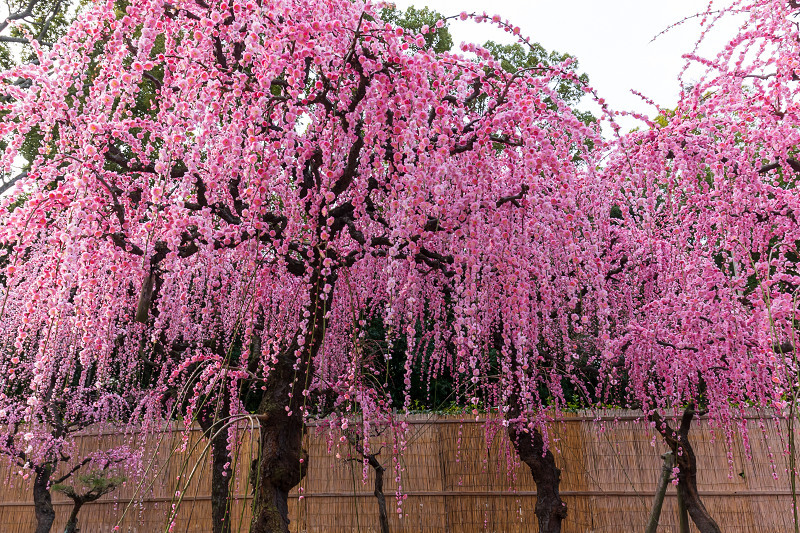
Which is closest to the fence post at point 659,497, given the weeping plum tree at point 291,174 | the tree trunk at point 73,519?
the weeping plum tree at point 291,174

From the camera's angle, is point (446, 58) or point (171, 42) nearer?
point (446, 58)

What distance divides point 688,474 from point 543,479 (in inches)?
48.7

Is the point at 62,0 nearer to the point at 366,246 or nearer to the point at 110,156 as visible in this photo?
the point at 110,156

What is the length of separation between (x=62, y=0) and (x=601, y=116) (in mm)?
8773

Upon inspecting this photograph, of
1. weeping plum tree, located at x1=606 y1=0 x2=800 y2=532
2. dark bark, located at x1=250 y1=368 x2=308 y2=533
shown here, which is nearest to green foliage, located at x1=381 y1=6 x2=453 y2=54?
weeping plum tree, located at x1=606 y1=0 x2=800 y2=532

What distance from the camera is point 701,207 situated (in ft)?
12.3

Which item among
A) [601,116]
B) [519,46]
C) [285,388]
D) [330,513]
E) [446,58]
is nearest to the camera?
[446,58]

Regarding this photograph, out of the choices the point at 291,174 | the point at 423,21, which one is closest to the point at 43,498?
the point at 291,174

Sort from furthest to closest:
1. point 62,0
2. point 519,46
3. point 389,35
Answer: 1. point 519,46
2. point 62,0
3. point 389,35

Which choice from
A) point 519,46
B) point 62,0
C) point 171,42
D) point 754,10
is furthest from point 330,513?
point 519,46

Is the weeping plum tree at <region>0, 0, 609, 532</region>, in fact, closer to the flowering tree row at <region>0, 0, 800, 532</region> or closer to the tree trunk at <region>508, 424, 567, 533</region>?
the flowering tree row at <region>0, 0, 800, 532</region>

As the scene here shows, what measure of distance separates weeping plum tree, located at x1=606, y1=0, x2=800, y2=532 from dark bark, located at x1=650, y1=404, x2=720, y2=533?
0.7 inches

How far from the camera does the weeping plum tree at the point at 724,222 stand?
3.25 meters

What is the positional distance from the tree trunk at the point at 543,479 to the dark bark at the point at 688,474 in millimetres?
1022
